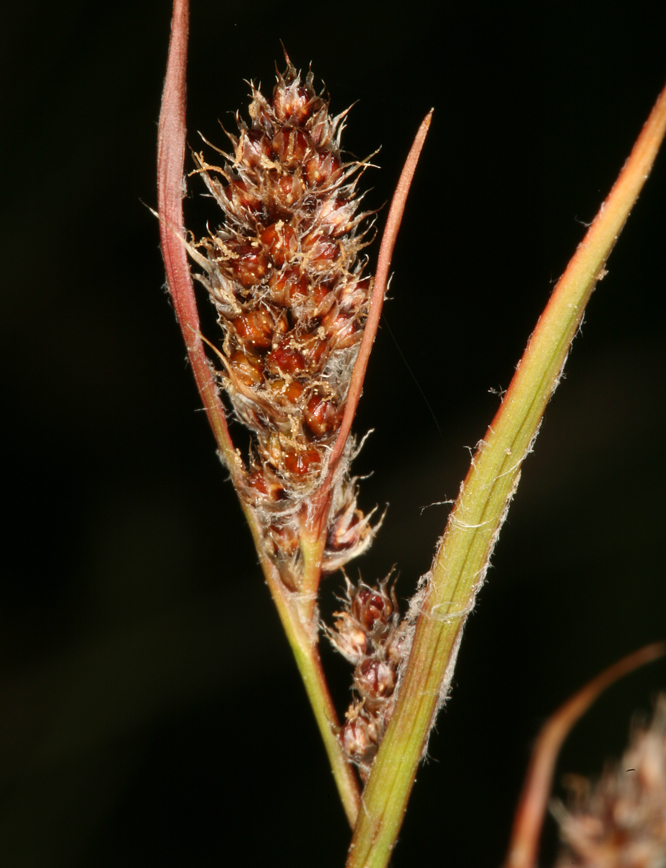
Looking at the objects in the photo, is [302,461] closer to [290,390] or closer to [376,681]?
[290,390]

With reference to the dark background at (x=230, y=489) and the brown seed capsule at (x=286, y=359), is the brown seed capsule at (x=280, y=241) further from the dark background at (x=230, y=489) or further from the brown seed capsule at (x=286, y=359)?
the dark background at (x=230, y=489)

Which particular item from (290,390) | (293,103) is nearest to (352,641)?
(290,390)

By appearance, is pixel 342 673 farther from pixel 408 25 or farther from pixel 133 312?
pixel 408 25

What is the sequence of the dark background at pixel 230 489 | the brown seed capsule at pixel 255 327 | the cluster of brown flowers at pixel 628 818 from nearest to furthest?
the cluster of brown flowers at pixel 628 818, the brown seed capsule at pixel 255 327, the dark background at pixel 230 489

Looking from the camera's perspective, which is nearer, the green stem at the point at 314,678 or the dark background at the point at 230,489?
the green stem at the point at 314,678

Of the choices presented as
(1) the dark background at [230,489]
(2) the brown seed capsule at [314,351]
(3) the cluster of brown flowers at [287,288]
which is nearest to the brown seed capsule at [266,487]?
(3) the cluster of brown flowers at [287,288]
